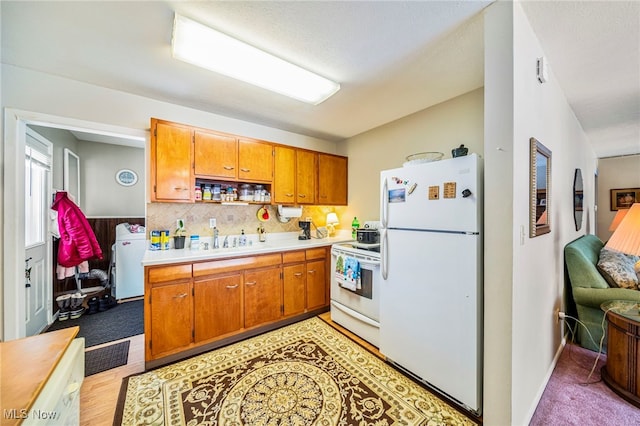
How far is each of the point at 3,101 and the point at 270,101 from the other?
85.1 inches

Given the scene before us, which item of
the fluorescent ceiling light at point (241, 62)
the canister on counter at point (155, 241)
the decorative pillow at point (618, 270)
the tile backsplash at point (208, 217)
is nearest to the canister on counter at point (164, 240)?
the canister on counter at point (155, 241)

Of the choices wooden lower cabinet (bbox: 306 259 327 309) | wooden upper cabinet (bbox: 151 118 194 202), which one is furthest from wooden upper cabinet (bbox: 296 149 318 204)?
wooden upper cabinet (bbox: 151 118 194 202)

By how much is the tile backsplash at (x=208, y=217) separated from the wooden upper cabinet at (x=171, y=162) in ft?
1.17

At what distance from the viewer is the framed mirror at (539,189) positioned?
1.49 m

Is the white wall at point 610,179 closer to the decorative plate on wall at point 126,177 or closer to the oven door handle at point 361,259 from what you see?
the oven door handle at point 361,259

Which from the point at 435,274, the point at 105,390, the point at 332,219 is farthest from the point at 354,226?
the point at 105,390

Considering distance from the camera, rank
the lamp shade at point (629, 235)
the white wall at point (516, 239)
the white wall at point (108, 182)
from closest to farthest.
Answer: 1. the white wall at point (516, 239)
2. the lamp shade at point (629, 235)
3. the white wall at point (108, 182)

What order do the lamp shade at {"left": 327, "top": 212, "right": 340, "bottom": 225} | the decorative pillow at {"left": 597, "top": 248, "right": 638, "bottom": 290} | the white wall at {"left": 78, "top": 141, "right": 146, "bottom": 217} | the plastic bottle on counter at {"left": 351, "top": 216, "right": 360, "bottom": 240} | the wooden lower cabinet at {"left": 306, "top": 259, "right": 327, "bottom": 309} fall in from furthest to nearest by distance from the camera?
the white wall at {"left": 78, "top": 141, "right": 146, "bottom": 217} < the lamp shade at {"left": 327, "top": 212, "right": 340, "bottom": 225} < the plastic bottle on counter at {"left": 351, "top": 216, "right": 360, "bottom": 240} < the wooden lower cabinet at {"left": 306, "top": 259, "right": 327, "bottom": 309} < the decorative pillow at {"left": 597, "top": 248, "right": 638, "bottom": 290}

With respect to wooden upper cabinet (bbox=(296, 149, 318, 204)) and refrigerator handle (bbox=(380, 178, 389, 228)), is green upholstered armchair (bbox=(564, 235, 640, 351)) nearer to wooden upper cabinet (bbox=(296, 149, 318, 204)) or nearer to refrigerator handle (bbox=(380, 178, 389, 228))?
refrigerator handle (bbox=(380, 178, 389, 228))

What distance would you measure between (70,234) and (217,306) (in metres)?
2.16

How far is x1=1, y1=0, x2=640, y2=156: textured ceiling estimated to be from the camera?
1404 mm

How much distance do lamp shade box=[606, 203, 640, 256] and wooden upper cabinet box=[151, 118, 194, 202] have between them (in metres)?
3.56

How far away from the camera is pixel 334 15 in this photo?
4.71 feet

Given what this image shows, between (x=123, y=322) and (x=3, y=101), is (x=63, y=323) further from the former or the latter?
(x=3, y=101)
